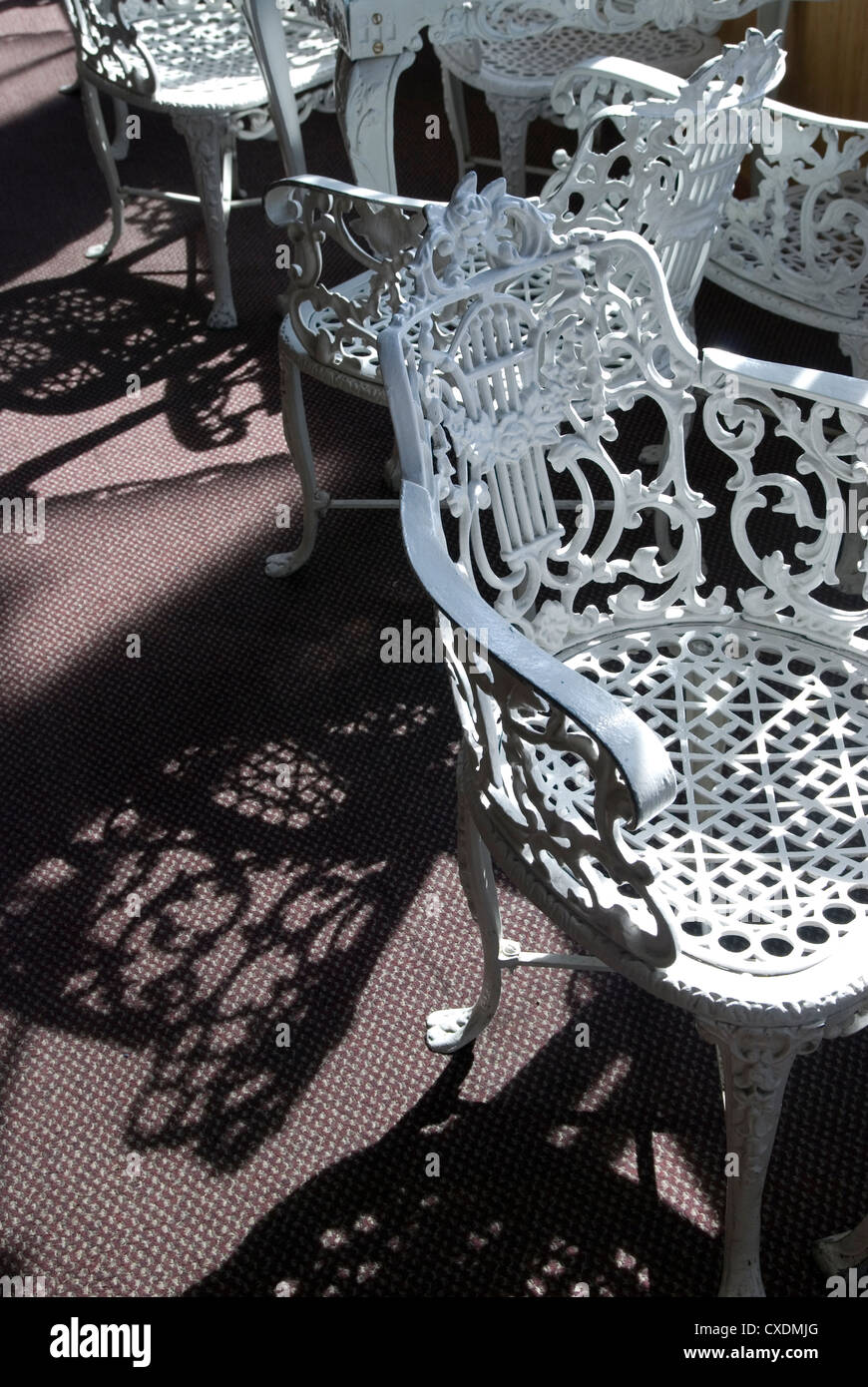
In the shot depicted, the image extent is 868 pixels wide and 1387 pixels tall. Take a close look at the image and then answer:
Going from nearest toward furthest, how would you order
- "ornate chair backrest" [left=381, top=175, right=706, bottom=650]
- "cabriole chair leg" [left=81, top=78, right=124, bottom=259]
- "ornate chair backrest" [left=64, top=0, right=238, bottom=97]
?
1. "ornate chair backrest" [left=381, top=175, right=706, bottom=650]
2. "ornate chair backrest" [left=64, top=0, right=238, bottom=97]
3. "cabriole chair leg" [left=81, top=78, right=124, bottom=259]

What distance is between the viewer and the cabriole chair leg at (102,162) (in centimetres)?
348

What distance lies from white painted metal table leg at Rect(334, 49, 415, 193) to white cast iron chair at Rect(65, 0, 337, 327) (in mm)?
355

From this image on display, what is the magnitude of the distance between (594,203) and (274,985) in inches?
52.2

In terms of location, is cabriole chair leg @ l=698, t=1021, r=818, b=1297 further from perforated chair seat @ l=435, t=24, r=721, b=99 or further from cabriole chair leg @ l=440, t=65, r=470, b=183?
cabriole chair leg @ l=440, t=65, r=470, b=183

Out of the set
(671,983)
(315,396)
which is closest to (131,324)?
(315,396)

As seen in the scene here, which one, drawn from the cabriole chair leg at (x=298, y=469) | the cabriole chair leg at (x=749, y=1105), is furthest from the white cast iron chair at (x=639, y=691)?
the cabriole chair leg at (x=298, y=469)

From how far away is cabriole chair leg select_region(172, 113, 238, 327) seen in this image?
323 centimetres

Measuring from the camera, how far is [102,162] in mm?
3576

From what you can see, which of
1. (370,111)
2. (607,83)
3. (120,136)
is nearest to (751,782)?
(607,83)

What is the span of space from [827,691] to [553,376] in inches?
19.6

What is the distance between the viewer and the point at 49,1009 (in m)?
2.00

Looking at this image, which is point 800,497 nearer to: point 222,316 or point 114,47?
point 222,316

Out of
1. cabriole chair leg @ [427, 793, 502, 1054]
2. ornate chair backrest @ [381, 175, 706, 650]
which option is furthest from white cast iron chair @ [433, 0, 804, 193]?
cabriole chair leg @ [427, 793, 502, 1054]

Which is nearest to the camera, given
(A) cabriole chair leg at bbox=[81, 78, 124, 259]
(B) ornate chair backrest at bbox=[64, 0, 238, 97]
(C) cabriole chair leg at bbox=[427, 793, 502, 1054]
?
(C) cabriole chair leg at bbox=[427, 793, 502, 1054]
